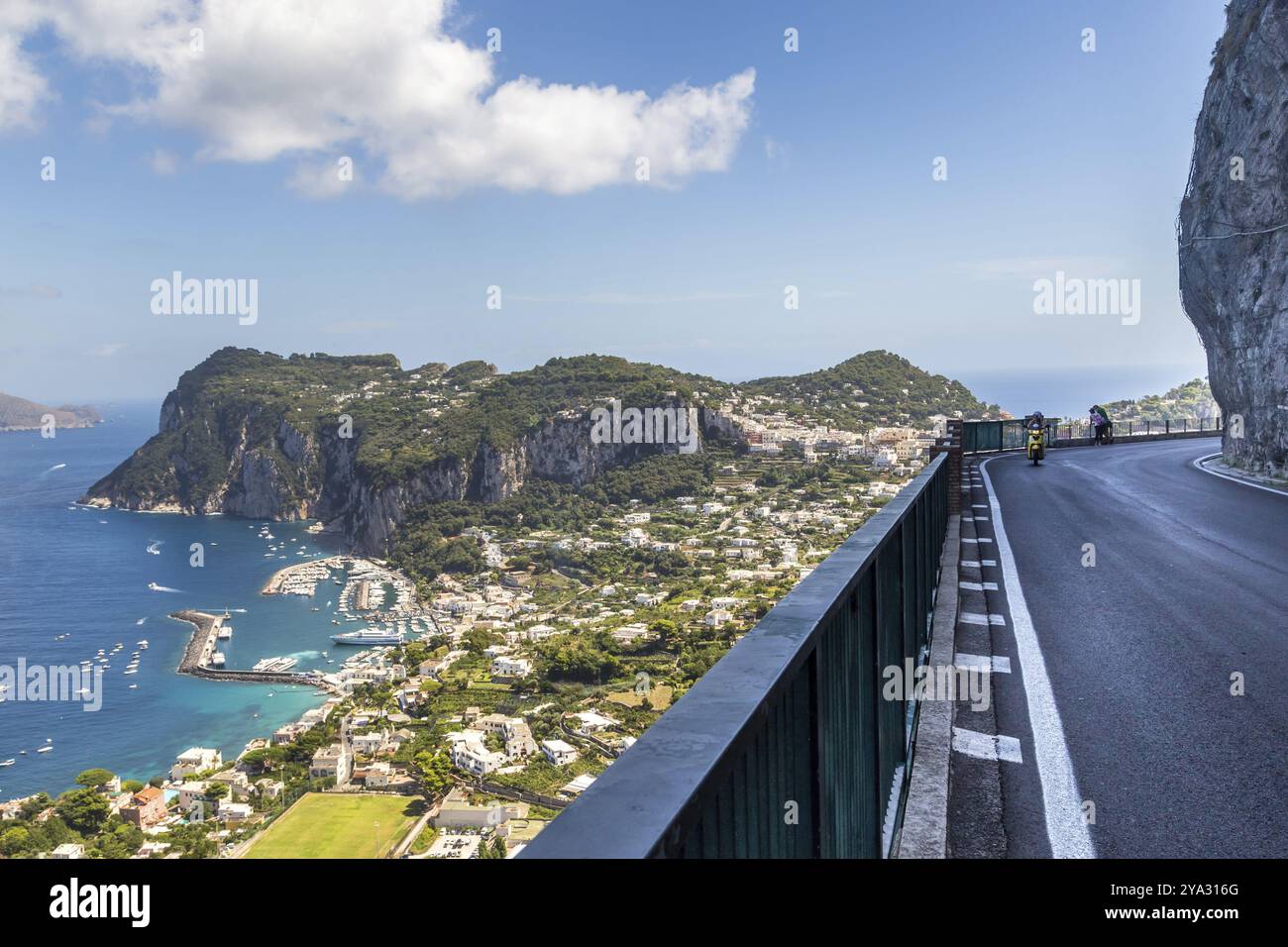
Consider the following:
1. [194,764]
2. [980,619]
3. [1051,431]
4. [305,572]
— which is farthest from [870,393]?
[980,619]

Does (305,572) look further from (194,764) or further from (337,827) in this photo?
(337,827)

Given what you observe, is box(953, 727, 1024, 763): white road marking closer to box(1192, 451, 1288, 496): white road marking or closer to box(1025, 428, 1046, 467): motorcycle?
box(1192, 451, 1288, 496): white road marking

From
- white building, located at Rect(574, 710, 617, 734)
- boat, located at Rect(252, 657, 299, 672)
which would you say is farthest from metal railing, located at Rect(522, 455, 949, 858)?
boat, located at Rect(252, 657, 299, 672)

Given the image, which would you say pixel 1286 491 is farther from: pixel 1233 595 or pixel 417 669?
pixel 417 669

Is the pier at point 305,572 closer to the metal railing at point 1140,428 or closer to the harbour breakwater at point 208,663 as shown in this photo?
the harbour breakwater at point 208,663

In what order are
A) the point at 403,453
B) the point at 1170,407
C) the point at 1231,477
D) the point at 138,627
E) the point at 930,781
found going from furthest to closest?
the point at 403,453, the point at 138,627, the point at 1170,407, the point at 1231,477, the point at 930,781

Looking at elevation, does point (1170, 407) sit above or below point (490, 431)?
below

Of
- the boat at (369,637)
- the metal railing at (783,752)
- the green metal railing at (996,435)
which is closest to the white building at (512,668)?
the boat at (369,637)

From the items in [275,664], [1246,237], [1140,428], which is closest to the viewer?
[1246,237]
